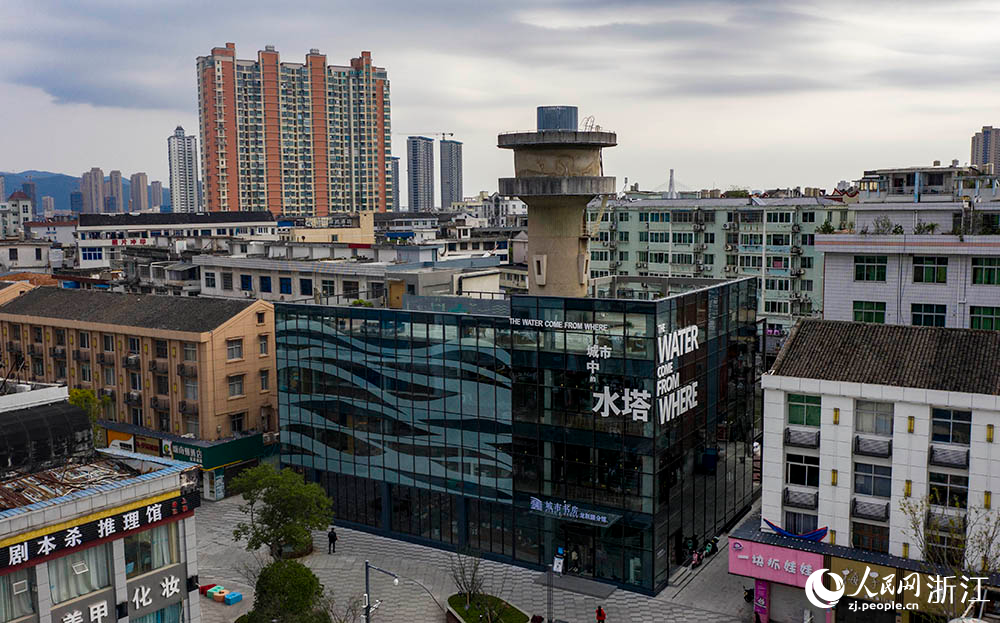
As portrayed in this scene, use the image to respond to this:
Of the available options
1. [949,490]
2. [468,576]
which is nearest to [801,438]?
[949,490]

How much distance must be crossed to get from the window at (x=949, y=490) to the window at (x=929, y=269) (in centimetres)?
1747

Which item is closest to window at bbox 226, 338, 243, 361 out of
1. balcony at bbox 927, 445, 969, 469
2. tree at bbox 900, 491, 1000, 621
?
tree at bbox 900, 491, 1000, 621

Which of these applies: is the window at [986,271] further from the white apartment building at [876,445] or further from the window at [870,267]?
the white apartment building at [876,445]

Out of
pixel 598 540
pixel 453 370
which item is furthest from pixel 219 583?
pixel 598 540

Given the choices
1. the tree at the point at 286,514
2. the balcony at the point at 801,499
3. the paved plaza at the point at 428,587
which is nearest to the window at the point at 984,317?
the balcony at the point at 801,499

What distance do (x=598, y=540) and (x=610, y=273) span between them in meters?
56.9

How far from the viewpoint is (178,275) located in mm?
97125

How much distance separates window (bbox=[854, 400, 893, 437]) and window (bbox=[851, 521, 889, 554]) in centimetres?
441

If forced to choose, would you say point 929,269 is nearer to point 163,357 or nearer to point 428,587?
point 428,587

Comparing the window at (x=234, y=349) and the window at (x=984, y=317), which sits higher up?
the window at (x=984, y=317)

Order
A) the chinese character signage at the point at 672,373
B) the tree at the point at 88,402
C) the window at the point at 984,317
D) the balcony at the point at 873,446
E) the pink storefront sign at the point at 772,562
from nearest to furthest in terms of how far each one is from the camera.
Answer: the balcony at the point at 873,446
the pink storefront sign at the point at 772,562
the chinese character signage at the point at 672,373
the window at the point at 984,317
the tree at the point at 88,402

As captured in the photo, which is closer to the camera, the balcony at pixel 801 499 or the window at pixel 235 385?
the balcony at pixel 801 499

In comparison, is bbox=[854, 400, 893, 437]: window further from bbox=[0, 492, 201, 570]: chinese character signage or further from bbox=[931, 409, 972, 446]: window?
bbox=[0, 492, 201, 570]: chinese character signage

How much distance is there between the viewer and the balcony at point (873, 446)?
42.6m
